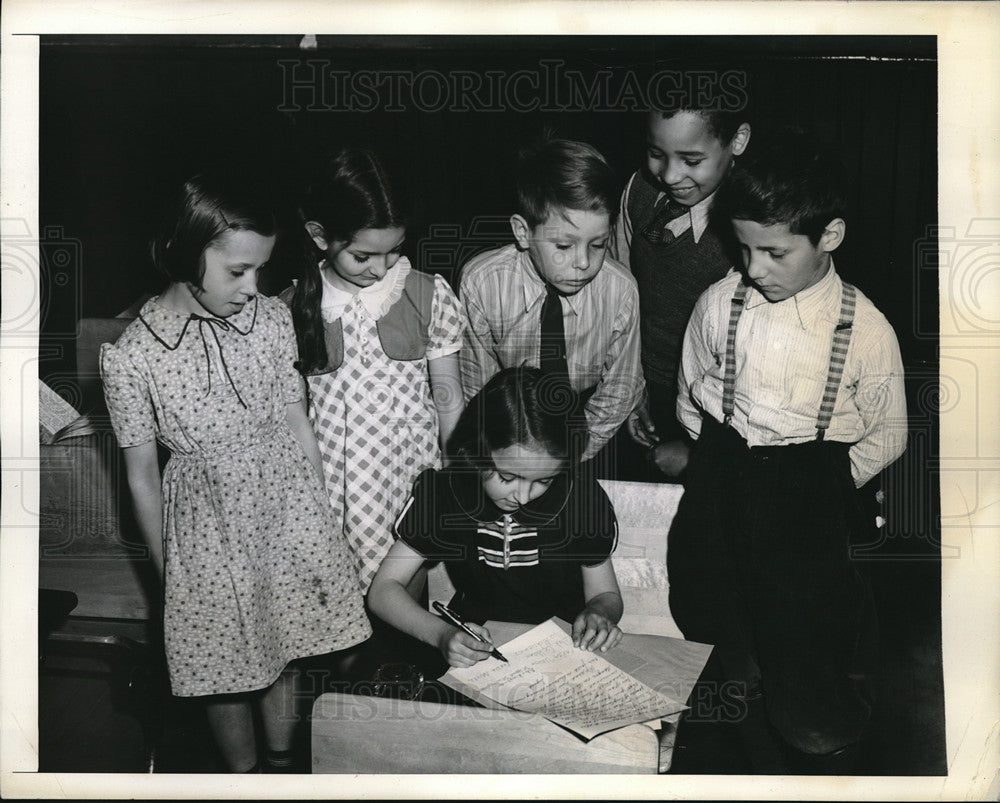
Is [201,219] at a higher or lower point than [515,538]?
higher

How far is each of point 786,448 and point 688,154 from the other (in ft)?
1.68

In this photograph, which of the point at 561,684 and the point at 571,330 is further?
the point at 571,330

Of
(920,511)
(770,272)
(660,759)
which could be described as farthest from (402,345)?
(920,511)

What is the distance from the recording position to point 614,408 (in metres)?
1.72

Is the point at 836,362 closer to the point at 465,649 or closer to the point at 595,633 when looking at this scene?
the point at 595,633

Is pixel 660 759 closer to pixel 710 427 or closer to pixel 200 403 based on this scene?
pixel 710 427

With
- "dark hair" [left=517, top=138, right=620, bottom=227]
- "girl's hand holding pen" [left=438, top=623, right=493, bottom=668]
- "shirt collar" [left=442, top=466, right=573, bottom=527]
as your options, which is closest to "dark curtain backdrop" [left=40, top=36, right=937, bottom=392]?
"dark hair" [left=517, top=138, right=620, bottom=227]

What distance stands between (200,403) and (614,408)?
2.26ft

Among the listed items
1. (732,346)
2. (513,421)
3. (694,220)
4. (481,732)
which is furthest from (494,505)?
(694,220)

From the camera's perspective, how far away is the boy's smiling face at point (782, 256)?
1.63m

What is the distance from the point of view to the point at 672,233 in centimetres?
167

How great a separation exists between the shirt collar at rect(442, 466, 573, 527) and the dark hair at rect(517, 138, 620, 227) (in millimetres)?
440

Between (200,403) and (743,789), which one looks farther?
(743,789)

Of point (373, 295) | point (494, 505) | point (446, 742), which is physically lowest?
point (446, 742)
